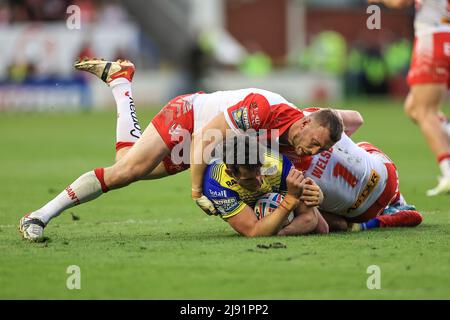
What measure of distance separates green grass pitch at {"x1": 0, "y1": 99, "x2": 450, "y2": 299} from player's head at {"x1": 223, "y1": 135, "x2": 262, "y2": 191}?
0.52 m

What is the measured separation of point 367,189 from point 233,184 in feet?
3.91

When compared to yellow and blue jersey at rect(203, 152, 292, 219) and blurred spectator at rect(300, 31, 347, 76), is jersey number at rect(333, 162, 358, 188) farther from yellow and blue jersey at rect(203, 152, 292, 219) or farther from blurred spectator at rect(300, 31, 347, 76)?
blurred spectator at rect(300, 31, 347, 76)

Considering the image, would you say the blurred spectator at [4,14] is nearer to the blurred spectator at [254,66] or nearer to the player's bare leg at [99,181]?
the blurred spectator at [254,66]

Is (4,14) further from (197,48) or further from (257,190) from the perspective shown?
(257,190)

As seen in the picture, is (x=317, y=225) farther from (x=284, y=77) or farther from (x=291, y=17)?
(x=291, y=17)

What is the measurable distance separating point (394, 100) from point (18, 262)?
1101 inches

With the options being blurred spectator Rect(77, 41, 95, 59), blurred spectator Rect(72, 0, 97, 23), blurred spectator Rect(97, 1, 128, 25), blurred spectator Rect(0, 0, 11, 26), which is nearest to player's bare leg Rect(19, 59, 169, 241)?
blurred spectator Rect(77, 41, 95, 59)

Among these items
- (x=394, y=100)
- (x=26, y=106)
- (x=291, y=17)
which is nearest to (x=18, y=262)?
(x=26, y=106)

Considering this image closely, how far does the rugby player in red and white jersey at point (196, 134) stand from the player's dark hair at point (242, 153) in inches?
4.0

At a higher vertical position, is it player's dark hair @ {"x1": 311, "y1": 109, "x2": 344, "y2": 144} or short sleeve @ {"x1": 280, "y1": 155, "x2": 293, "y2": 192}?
player's dark hair @ {"x1": 311, "y1": 109, "x2": 344, "y2": 144}

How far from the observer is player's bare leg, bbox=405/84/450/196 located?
11109mm

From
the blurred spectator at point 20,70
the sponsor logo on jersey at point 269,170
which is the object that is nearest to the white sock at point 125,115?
the sponsor logo on jersey at point 269,170

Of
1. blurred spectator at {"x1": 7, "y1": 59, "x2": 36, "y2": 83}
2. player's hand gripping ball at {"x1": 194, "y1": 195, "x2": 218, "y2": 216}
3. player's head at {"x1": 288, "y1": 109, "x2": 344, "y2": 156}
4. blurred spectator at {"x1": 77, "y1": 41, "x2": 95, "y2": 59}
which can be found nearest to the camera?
player's head at {"x1": 288, "y1": 109, "x2": 344, "y2": 156}
